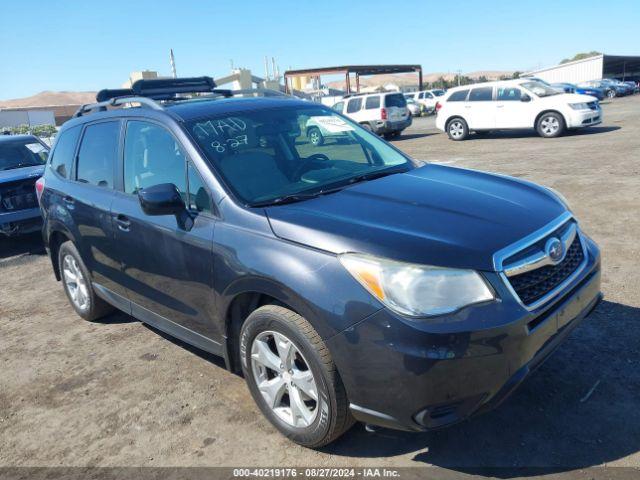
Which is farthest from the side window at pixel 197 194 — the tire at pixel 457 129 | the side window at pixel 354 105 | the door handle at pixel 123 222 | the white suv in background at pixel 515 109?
the side window at pixel 354 105

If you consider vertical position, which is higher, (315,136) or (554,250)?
(315,136)

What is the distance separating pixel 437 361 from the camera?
2342 mm

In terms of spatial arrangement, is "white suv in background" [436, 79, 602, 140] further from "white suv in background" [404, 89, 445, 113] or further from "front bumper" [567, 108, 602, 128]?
"white suv in background" [404, 89, 445, 113]

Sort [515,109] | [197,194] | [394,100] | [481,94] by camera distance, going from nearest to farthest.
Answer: [197,194] → [515,109] → [481,94] → [394,100]

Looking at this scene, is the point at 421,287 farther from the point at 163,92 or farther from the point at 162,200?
the point at 163,92

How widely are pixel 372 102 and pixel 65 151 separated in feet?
56.7

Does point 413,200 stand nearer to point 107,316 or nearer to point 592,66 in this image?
point 107,316

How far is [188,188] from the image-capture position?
340cm

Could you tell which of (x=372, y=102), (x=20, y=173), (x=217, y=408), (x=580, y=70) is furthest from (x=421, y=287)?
(x=580, y=70)

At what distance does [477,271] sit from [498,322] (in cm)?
24

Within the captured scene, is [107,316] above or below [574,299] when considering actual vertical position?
below

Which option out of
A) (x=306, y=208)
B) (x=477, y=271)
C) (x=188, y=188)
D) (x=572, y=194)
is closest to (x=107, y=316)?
(x=188, y=188)

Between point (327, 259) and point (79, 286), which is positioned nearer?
point (327, 259)

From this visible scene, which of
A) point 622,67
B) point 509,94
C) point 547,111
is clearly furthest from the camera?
point 622,67
